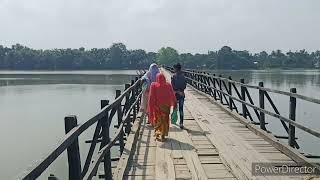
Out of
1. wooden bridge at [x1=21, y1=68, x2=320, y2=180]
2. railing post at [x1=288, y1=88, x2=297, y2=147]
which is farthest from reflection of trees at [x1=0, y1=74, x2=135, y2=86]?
railing post at [x1=288, y1=88, x2=297, y2=147]

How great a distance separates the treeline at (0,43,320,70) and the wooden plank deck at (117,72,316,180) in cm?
16159

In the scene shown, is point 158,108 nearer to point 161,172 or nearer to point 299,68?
point 161,172

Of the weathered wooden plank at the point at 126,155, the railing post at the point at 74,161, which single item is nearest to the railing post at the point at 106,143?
the weathered wooden plank at the point at 126,155

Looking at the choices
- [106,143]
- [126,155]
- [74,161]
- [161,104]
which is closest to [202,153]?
[126,155]

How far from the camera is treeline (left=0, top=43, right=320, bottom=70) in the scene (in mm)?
176000

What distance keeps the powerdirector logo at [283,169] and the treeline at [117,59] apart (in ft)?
542

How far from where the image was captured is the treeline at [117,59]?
176 meters

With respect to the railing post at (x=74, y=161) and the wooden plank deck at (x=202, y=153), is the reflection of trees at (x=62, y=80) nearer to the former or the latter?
the wooden plank deck at (x=202, y=153)

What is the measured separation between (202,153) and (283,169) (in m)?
1.70

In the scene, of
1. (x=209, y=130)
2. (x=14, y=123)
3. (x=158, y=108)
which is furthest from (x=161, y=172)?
(x=14, y=123)

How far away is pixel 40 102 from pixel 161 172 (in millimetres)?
34117

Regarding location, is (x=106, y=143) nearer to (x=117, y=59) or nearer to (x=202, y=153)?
(x=202, y=153)

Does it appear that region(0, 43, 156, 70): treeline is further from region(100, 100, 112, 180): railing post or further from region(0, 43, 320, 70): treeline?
region(100, 100, 112, 180): railing post

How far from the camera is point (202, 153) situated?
789cm
